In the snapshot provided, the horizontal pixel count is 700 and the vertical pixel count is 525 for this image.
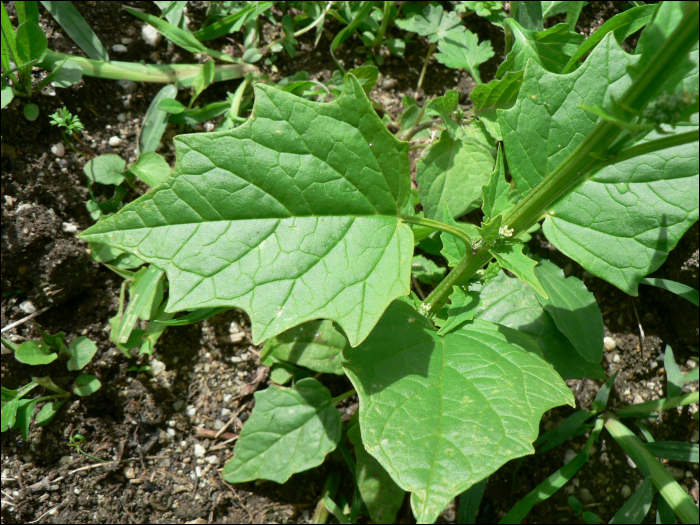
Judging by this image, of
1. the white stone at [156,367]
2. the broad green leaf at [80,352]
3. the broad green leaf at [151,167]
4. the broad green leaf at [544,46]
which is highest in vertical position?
the broad green leaf at [544,46]

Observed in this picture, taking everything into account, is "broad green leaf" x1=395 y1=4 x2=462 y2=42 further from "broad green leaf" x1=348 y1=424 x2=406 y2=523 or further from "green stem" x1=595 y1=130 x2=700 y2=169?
"broad green leaf" x1=348 y1=424 x2=406 y2=523

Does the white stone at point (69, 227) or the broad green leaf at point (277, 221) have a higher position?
the broad green leaf at point (277, 221)

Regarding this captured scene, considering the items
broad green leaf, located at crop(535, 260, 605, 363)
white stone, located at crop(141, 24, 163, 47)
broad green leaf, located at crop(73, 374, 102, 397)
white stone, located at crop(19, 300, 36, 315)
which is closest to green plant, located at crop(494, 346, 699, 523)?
broad green leaf, located at crop(535, 260, 605, 363)

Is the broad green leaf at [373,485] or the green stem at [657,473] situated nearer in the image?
the green stem at [657,473]

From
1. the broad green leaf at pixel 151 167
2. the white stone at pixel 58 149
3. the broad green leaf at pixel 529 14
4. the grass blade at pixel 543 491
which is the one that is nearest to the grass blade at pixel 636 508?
the grass blade at pixel 543 491

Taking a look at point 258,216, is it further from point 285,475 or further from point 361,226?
point 285,475

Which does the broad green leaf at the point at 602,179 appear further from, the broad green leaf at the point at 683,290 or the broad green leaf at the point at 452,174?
the broad green leaf at the point at 683,290

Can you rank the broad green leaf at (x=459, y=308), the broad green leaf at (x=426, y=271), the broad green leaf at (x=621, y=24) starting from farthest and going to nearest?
the broad green leaf at (x=426, y=271) < the broad green leaf at (x=621, y=24) < the broad green leaf at (x=459, y=308)
